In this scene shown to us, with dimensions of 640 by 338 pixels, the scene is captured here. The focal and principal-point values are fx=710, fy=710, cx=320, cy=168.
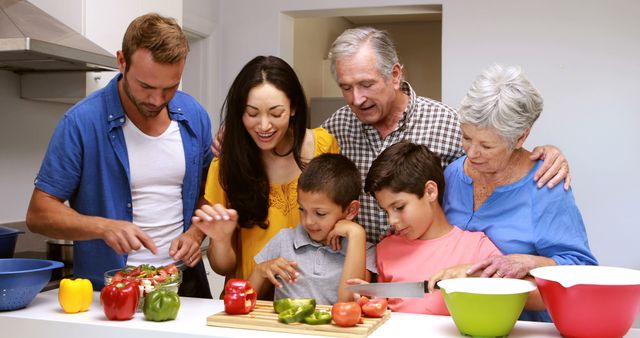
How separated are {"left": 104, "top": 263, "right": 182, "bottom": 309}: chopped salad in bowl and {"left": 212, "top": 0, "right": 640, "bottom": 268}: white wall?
9.83 ft

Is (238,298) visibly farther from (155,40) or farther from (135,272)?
(155,40)

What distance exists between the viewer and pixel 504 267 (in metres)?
1.56

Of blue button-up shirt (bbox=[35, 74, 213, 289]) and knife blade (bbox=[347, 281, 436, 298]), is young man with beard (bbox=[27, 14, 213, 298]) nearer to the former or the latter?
blue button-up shirt (bbox=[35, 74, 213, 289])

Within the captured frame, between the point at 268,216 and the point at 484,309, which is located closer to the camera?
the point at 484,309

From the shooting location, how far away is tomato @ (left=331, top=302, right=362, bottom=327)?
1389mm

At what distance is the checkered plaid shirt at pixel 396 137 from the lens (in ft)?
6.86

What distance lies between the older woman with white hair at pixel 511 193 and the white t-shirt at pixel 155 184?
85 cm

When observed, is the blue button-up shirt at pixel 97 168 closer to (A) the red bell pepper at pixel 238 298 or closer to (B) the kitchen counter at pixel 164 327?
(B) the kitchen counter at pixel 164 327

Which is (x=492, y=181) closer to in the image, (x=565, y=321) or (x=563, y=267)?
(x=563, y=267)

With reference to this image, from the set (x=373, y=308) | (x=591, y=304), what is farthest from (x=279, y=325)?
(x=591, y=304)

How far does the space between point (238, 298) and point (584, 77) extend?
3.24 m

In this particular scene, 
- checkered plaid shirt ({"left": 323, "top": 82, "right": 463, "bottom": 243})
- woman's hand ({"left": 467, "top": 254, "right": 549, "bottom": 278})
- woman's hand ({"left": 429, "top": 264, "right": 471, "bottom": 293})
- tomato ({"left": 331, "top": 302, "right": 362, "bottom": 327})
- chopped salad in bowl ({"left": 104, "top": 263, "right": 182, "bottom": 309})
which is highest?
checkered plaid shirt ({"left": 323, "top": 82, "right": 463, "bottom": 243})

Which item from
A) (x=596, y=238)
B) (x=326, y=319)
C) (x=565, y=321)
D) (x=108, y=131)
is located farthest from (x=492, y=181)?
(x=596, y=238)

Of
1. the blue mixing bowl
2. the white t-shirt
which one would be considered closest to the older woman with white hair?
the white t-shirt
